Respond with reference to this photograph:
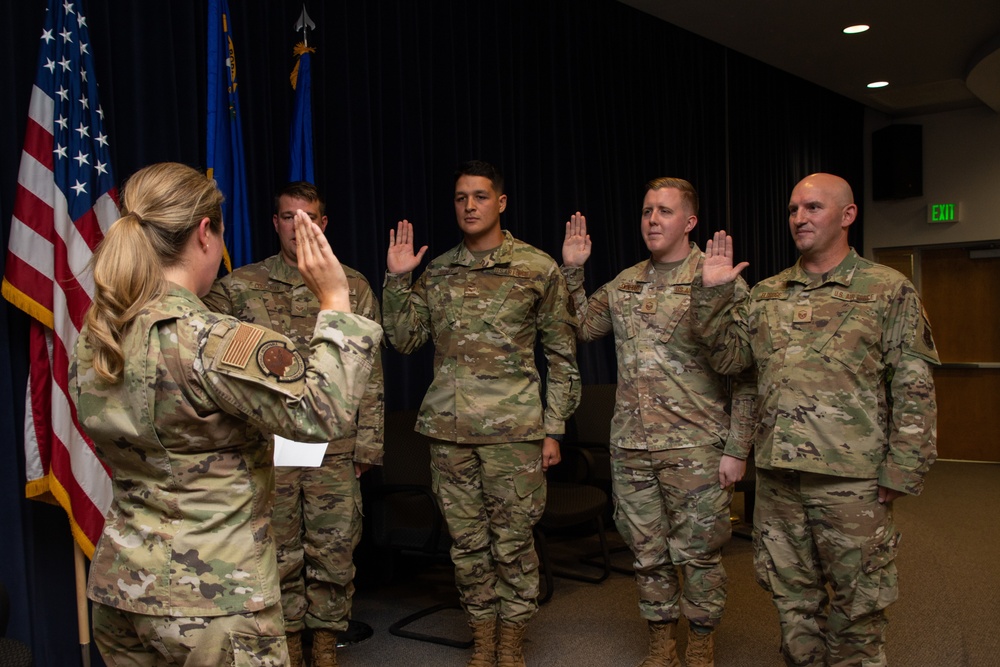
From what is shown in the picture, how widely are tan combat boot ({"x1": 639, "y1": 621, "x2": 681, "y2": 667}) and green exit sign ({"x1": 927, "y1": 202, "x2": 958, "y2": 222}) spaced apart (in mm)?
6726

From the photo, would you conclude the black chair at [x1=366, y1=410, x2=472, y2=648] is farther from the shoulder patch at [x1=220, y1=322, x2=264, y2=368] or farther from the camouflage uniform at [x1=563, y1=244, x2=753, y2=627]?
the shoulder patch at [x1=220, y1=322, x2=264, y2=368]

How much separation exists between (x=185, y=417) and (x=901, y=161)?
8.47 meters

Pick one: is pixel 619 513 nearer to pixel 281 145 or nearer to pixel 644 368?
pixel 644 368

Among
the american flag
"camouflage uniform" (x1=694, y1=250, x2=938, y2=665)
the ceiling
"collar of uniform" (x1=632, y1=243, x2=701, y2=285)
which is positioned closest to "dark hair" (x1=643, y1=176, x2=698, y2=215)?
"collar of uniform" (x1=632, y1=243, x2=701, y2=285)

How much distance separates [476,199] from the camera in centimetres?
316

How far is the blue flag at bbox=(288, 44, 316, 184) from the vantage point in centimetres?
360

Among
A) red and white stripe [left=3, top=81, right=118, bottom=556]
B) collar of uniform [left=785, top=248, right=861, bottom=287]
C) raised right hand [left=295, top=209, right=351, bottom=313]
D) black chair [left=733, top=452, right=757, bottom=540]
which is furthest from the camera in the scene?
black chair [left=733, top=452, right=757, bottom=540]

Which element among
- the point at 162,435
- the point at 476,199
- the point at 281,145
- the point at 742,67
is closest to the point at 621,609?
the point at 476,199

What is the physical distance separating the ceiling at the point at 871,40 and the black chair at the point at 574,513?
319 centimetres

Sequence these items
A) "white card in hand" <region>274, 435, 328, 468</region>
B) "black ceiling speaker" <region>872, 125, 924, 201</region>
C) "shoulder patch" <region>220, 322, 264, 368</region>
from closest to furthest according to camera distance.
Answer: "shoulder patch" <region>220, 322, 264, 368</region> → "white card in hand" <region>274, 435, 328, 468</region> → "black ceiling speaker" <region>872, 125, 924, 201</region>

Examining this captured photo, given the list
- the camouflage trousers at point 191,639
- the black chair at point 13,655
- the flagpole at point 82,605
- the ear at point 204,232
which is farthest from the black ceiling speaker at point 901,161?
the black chair at point 13,655

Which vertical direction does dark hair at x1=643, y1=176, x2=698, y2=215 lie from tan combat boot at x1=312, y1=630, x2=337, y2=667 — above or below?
above

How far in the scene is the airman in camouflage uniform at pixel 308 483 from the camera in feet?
9.72

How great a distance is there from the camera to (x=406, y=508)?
12.8ft
